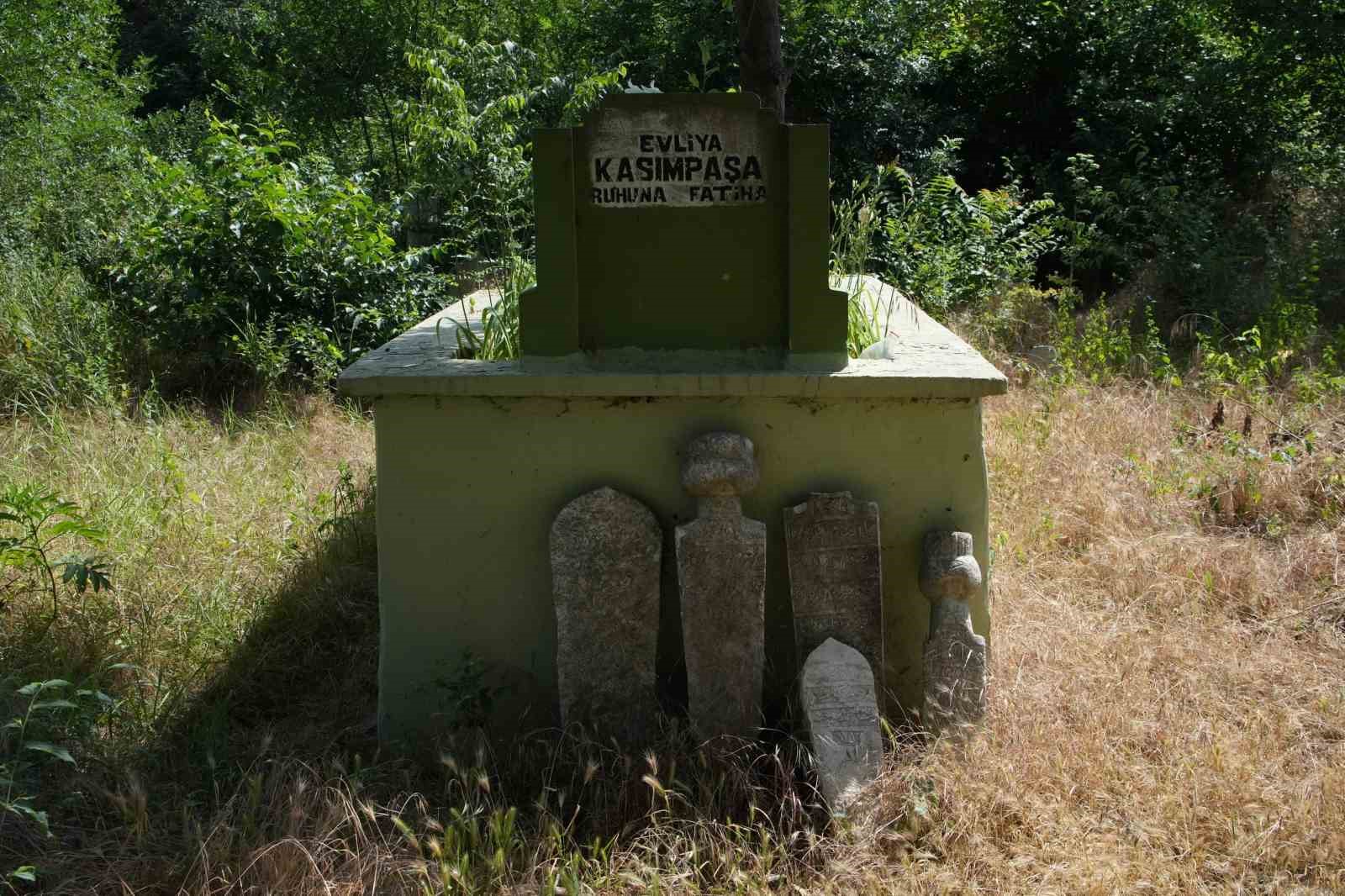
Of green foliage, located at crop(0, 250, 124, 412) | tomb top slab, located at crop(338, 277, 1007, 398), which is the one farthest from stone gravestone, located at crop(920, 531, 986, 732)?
green foliage, located at crop(0, 250, 124, 412)

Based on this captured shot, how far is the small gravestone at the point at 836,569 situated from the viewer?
11.5 feet

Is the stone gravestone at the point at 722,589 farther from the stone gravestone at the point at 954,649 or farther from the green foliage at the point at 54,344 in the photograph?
the green foliage at the point at 54,344

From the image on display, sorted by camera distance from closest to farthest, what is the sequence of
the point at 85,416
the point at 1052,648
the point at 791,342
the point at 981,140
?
the point at 791,342 < the point at 1052,648 < the point at 85,416 < the point at 981,140

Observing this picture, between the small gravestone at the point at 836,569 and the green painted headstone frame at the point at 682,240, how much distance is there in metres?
0.46

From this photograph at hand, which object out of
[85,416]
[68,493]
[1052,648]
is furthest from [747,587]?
[85,416]

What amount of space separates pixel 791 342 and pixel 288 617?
226 cm

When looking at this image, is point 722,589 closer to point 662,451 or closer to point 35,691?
point 662,451

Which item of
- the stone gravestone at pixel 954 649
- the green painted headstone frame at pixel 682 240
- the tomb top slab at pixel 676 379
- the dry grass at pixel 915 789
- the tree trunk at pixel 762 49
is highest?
the tree trunk at pixel 762 49

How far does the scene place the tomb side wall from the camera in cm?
358

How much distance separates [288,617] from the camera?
452 centimetres

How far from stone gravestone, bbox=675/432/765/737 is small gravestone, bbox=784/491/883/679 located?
0.14m

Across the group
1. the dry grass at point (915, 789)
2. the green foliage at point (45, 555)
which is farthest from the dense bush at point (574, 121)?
the dry grass at point (915, 789)

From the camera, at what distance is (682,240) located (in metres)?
3.64

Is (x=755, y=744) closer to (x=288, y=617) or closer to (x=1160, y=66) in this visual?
(x=288, y=617)
